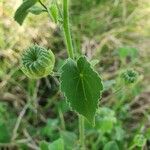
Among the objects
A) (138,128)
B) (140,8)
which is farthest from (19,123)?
(140,8)

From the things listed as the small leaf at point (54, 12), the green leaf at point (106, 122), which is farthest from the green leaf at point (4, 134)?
the small leaf at point (54, 12)

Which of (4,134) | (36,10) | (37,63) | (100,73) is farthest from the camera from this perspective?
(100,73)

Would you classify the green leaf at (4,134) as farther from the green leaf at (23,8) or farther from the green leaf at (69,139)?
the green leaf at (23,8)

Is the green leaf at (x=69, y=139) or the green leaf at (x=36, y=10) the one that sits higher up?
the green leaf at (x=36, y=10)

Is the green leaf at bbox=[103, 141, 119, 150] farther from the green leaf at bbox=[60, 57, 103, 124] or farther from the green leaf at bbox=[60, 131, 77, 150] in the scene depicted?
the green leaf at bbox=[60, 57, 103, 124]

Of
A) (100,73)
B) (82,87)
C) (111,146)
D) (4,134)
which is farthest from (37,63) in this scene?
(100,73)

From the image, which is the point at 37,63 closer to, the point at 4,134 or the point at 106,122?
the point at 106,122
